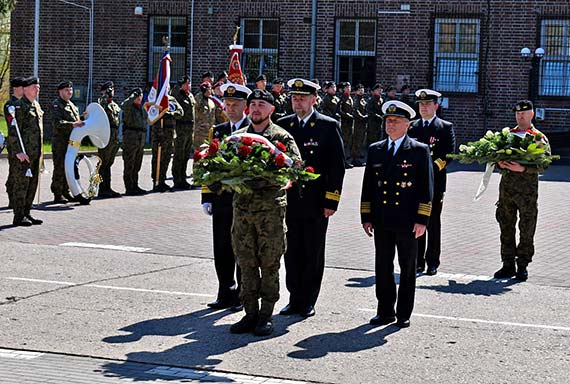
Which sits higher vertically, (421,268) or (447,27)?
(447,27)

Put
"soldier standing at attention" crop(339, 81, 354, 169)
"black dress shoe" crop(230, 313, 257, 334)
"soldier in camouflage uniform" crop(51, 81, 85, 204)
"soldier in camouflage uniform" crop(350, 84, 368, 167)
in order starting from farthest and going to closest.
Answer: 1. "soldier in camouflage uniform" crop(350, 84, 368, 167)
2. "soldier standing at attention" crop(339, 81, 354, 169)
3. "soldier in camouflage uniform" crop(51, 81, 85, 204)
4. "black dress shoe" crop(230, 313, 257, 334)

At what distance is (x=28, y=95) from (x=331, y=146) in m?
6.82

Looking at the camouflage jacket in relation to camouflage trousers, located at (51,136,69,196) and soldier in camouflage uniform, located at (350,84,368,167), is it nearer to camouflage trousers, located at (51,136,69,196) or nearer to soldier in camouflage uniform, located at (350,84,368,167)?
camouflage trousers, located at (51,136,69,196)

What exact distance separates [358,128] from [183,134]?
29.0 feet

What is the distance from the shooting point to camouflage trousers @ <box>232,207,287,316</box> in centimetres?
858

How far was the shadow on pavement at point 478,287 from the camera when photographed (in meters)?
10.8

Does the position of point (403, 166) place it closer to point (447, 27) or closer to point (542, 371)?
point (542, 371)

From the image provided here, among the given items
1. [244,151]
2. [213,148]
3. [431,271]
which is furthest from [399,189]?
[431,271]

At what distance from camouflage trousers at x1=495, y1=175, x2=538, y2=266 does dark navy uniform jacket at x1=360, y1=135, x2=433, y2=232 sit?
262cm

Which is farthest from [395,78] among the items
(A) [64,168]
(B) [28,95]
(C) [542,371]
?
(C) [542,371]

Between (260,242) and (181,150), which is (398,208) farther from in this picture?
(181,150)

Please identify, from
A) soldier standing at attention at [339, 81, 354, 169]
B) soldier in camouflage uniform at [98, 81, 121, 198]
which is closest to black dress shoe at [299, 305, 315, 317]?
soldier in camouflage uniform at [98, 81, 121, 198]

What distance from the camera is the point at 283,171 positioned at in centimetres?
829

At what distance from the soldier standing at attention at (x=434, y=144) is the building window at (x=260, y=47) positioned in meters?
21.9
